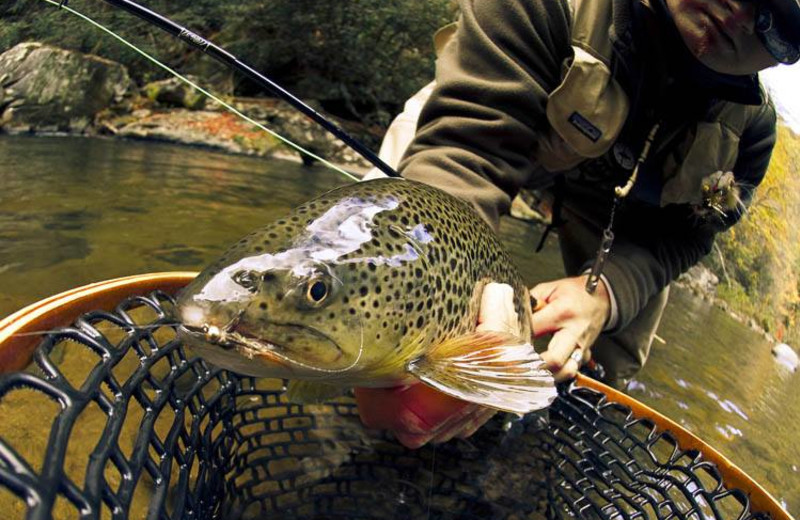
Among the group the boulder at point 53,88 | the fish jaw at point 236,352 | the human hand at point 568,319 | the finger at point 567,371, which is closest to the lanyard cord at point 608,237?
the human hand at point 568,319

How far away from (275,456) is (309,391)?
0.28 meters

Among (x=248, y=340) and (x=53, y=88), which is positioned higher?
(x=248, y=340)

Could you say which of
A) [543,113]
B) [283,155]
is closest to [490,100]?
[543,113]

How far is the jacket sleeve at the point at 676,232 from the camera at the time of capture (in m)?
A: 2.53

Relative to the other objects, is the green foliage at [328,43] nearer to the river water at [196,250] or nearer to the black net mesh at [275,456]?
the river water at [196,250]

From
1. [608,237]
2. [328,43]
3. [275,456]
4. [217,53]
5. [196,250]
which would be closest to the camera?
[275,456]

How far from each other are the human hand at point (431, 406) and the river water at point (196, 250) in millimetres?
2042

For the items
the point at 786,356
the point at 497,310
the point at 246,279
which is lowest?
the point at 786,356

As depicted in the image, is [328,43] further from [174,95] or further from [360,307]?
[360,307]

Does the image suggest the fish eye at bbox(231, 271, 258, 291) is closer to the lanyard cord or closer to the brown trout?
the brown trout

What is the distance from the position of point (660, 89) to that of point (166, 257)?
3112mm

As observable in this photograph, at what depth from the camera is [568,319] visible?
6.47 feet

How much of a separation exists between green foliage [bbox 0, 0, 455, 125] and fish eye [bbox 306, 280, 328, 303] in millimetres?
15661

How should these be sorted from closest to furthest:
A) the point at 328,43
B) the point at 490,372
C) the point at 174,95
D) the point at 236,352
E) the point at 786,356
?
the point at 236,352 → the point at 490,372 → the point at 786,356 → the point at 174,95 → the point at 328,43
